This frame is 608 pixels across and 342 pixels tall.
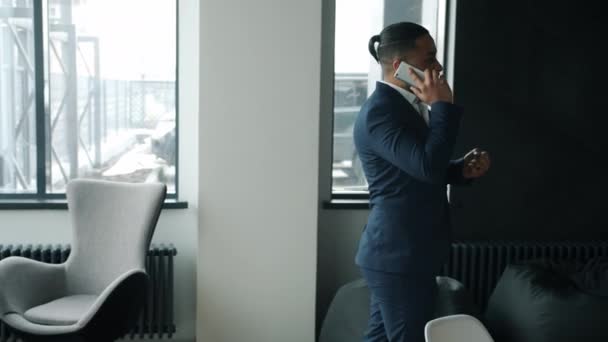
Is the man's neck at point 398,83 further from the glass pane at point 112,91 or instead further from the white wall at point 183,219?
the glass pane at point 112,91

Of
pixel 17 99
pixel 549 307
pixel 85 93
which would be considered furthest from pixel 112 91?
pixel 549 307

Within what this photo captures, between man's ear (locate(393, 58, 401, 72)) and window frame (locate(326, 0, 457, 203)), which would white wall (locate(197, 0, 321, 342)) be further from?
man's ear (locate(393, 58, 401, 72))

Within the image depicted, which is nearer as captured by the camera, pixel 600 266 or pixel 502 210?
pixel 600 266

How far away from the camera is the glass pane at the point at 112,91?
397 centimetres

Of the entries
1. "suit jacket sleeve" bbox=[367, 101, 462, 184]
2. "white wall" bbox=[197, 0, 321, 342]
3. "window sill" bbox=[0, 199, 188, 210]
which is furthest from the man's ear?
"window sill" bbox=[0, 199, 188, 210]

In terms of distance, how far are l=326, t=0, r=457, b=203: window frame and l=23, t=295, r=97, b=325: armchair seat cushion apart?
1.40 m

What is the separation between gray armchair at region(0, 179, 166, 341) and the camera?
3107 millimetres

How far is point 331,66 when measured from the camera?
13.2ft

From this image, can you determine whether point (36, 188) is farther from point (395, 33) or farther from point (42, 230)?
point (395, 33)

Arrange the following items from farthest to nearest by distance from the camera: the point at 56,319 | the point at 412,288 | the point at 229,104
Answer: the point at 229,104, the point at 56,319, the point at 412,288

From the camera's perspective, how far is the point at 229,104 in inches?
139

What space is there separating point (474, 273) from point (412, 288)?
1.83m

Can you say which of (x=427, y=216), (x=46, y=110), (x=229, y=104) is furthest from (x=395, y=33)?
(x=46, y=110)

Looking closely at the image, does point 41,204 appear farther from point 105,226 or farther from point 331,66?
point 331,66
